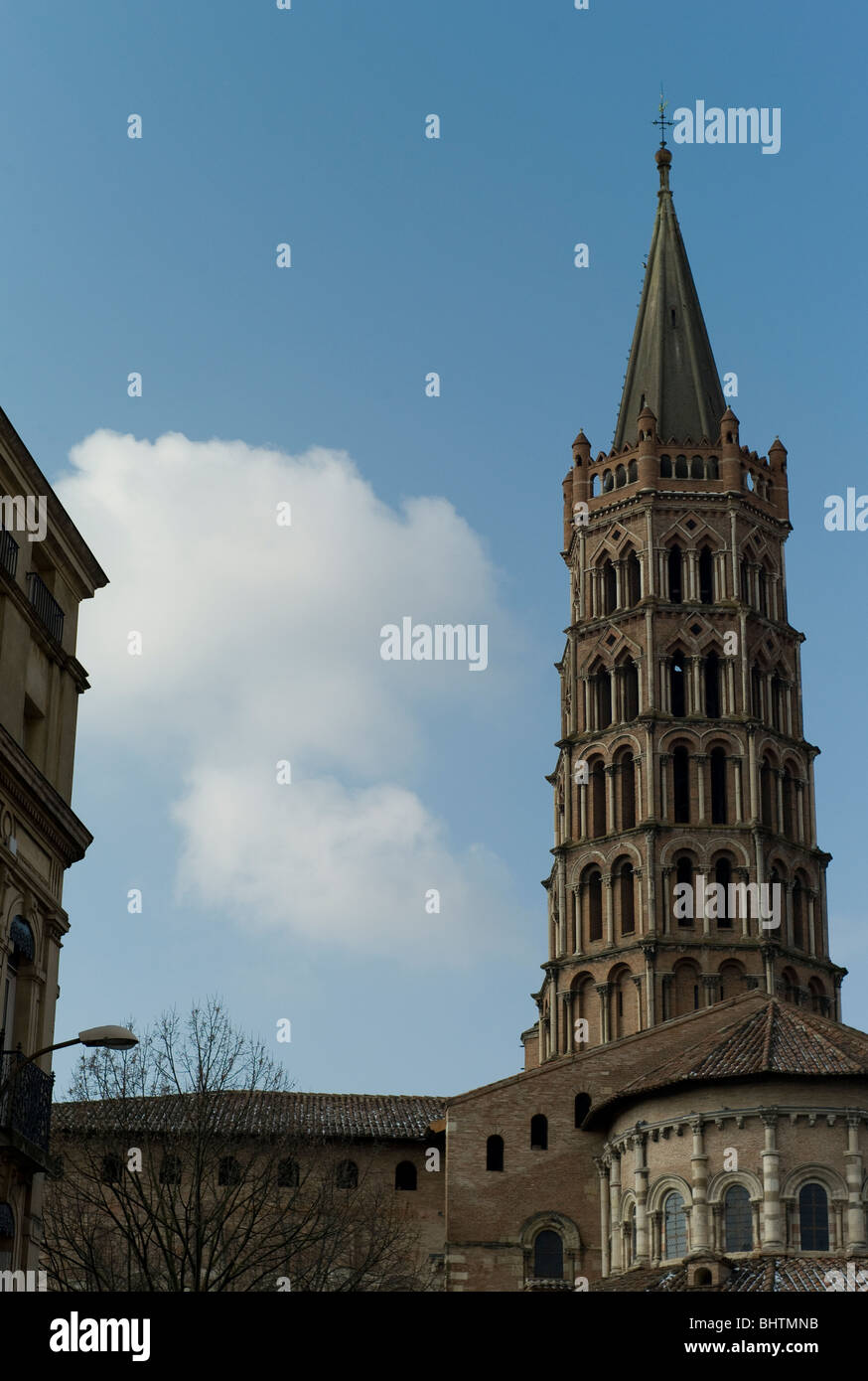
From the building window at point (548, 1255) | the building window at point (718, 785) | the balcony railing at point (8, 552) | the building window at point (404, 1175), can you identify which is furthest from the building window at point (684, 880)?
the balcony railing at point (8, 552)

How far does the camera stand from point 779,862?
8538 centimetres

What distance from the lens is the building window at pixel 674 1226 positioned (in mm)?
61688

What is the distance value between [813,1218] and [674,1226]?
4602 mm

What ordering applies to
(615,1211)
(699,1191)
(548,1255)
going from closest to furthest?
(699,1191)
(615,1211)
(548,1255)

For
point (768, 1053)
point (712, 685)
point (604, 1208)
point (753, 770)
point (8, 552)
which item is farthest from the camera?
point (712, 685)

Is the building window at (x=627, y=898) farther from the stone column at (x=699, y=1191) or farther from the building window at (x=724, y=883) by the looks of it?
the stone column at (x=699, y=1191)

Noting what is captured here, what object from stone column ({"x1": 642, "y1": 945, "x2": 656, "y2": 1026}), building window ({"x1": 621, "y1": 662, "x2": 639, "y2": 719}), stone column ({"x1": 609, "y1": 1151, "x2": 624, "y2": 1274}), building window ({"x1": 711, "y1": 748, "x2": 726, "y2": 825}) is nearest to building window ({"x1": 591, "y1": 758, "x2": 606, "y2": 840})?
building window ({"x1": 621, "y1": 662, "x2": 639, "y2": 719})

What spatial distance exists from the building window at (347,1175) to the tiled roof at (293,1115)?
1007 millimetres

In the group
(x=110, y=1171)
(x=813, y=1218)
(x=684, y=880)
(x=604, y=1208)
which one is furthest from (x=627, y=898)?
(x=110, y=1171)

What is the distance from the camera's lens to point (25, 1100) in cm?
3070

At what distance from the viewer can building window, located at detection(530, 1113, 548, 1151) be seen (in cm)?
7119

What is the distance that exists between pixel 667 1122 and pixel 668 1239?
3.54 meters

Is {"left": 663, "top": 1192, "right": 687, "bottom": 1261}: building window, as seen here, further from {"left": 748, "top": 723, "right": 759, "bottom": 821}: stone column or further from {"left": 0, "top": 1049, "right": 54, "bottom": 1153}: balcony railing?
{"left": 0, "top": 1049, "right": 54, "bottom": 1153}: balcony railing

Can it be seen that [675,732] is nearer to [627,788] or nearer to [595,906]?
[627,788]
